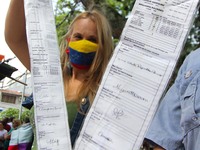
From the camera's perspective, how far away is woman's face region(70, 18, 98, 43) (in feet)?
4.81

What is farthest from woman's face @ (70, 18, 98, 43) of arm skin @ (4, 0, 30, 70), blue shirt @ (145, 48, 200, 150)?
blue shirt @ (145, 48, 200, 150)

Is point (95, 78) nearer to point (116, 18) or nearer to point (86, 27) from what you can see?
point (86, 27)

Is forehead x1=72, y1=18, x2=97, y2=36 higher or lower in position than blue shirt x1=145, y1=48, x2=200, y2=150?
higher

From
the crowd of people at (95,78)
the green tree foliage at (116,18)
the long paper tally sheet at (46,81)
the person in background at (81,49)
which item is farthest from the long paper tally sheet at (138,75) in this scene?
the green tree foliage at (116,18)

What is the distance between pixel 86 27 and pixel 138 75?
1.59 ft

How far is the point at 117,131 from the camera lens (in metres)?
1.05

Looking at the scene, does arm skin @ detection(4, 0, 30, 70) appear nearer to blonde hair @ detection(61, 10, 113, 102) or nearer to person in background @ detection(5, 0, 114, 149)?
person in background @ detection(5, 0, 114, 149)

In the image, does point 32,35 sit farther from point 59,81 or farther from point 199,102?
point 199,102

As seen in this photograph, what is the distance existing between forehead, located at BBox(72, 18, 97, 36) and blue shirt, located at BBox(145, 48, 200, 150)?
37cm

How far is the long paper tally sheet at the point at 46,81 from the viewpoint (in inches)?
43.0

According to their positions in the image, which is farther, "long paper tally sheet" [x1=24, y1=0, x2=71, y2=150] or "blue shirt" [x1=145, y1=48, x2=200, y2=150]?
"blue shirt" [x1=145, y1=48, x2=200, y2=150]

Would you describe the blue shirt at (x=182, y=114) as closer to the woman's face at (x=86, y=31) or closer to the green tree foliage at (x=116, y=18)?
the woman's face at (x=86, y=31)

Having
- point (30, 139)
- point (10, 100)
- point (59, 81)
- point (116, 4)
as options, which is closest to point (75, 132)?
point (59, 81)

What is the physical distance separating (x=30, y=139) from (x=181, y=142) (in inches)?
30.0
